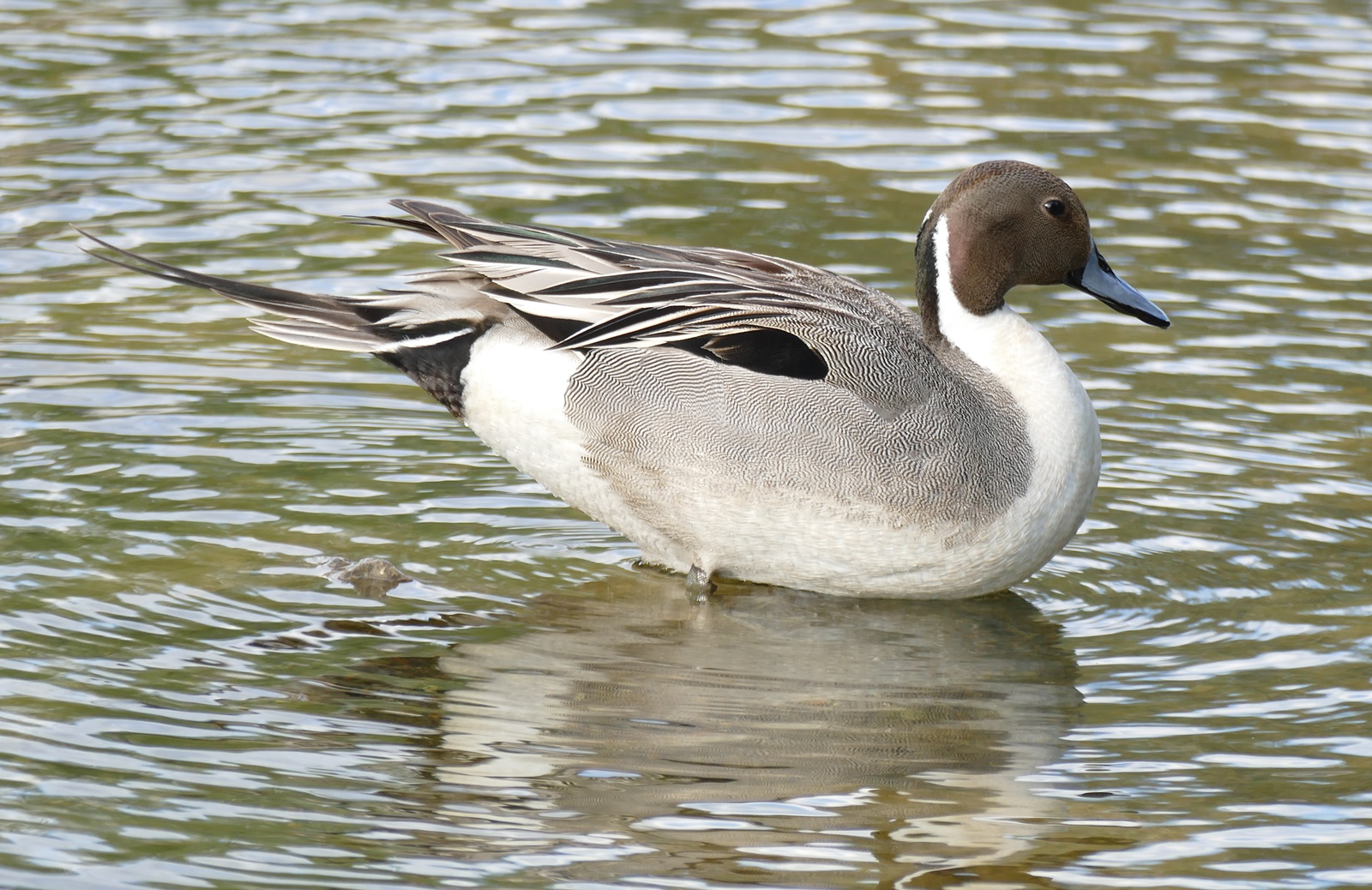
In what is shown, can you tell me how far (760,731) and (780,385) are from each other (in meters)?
1.18

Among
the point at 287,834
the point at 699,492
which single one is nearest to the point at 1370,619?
the point at 699,492

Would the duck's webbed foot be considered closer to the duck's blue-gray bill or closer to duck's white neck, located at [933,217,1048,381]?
duck's white neck, located at [933,217,1048,381]

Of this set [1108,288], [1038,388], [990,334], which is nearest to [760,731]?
[1038,388]

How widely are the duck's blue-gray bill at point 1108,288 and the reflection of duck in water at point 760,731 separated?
1014 mm

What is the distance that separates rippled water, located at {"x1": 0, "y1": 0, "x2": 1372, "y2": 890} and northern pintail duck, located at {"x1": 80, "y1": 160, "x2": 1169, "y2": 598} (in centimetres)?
31

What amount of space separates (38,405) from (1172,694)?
4.12 m

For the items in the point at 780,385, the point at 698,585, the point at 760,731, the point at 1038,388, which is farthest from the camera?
the point at 698,585

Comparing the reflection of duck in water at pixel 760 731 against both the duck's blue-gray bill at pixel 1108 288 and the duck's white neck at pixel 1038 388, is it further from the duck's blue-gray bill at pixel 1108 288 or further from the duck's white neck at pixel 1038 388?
the duck's blue-gray bill at pixel 1108 288

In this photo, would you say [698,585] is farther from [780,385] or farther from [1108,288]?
[1108,288]

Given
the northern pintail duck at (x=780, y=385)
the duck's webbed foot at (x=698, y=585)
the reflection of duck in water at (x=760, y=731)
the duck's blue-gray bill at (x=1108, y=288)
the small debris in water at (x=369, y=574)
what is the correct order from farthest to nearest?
the duck's blue-gray bill at (x=1108, y=288)
the duck's webbed foot at (x=698, y=585)
the small debris in water at (x=369, y=574)
the northern pintail duck at (x=780, y=385)
the reflection of duck in water at (x=760, y=731)

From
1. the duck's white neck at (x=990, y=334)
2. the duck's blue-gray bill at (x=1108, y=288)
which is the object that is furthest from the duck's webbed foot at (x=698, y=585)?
the duck's blue-gray bill at (x=1108, y=288)

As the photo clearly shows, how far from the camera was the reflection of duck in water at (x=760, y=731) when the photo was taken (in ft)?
15.0

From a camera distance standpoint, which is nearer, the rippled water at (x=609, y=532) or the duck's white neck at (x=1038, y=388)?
the rippled water at (x=609, y=532)

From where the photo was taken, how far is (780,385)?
5969 mm
